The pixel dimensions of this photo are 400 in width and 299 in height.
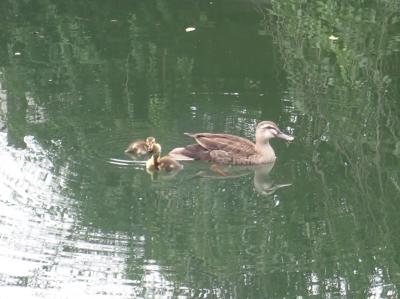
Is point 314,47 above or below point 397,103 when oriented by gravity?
above

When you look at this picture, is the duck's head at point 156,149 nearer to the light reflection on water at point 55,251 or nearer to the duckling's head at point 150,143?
the duckling's head at point 150,143

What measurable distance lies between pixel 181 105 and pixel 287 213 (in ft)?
8.41

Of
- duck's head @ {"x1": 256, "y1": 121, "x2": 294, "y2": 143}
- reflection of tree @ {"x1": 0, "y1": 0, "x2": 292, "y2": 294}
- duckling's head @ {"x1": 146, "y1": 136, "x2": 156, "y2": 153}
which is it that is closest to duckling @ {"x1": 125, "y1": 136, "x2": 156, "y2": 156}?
duckling's head @ {"x1": 146, "y1": 136, "x2": 156, "y2": 153}

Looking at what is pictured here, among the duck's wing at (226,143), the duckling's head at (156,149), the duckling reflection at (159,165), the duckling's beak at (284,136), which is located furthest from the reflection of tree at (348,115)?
the duckling's head at (156,149)

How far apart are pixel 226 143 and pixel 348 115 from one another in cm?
146

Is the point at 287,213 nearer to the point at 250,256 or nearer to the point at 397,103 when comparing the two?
the point at 250,256

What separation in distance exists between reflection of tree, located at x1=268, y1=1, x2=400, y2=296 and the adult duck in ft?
1.28

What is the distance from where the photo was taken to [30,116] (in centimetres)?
984

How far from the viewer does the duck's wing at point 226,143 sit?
30.2 ft

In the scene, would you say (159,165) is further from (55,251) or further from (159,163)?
(55,251)

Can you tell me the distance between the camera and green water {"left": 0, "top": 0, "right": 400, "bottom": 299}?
23.4 ft

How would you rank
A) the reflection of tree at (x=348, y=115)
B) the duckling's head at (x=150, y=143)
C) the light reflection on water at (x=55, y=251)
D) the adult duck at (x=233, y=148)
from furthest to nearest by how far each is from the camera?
the adult duck at (x=233, y=148) < the duckling's head at (x=150, y=143) < the reflection of tree at (x=348, y=115) < the light reflection on water at (x=55, y=251)

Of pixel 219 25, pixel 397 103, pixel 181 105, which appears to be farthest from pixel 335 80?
pixel 219 25

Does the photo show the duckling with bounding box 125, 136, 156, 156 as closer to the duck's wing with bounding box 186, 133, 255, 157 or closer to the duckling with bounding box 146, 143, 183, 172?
the duckling with bounding box 146, 143, 183, 172
